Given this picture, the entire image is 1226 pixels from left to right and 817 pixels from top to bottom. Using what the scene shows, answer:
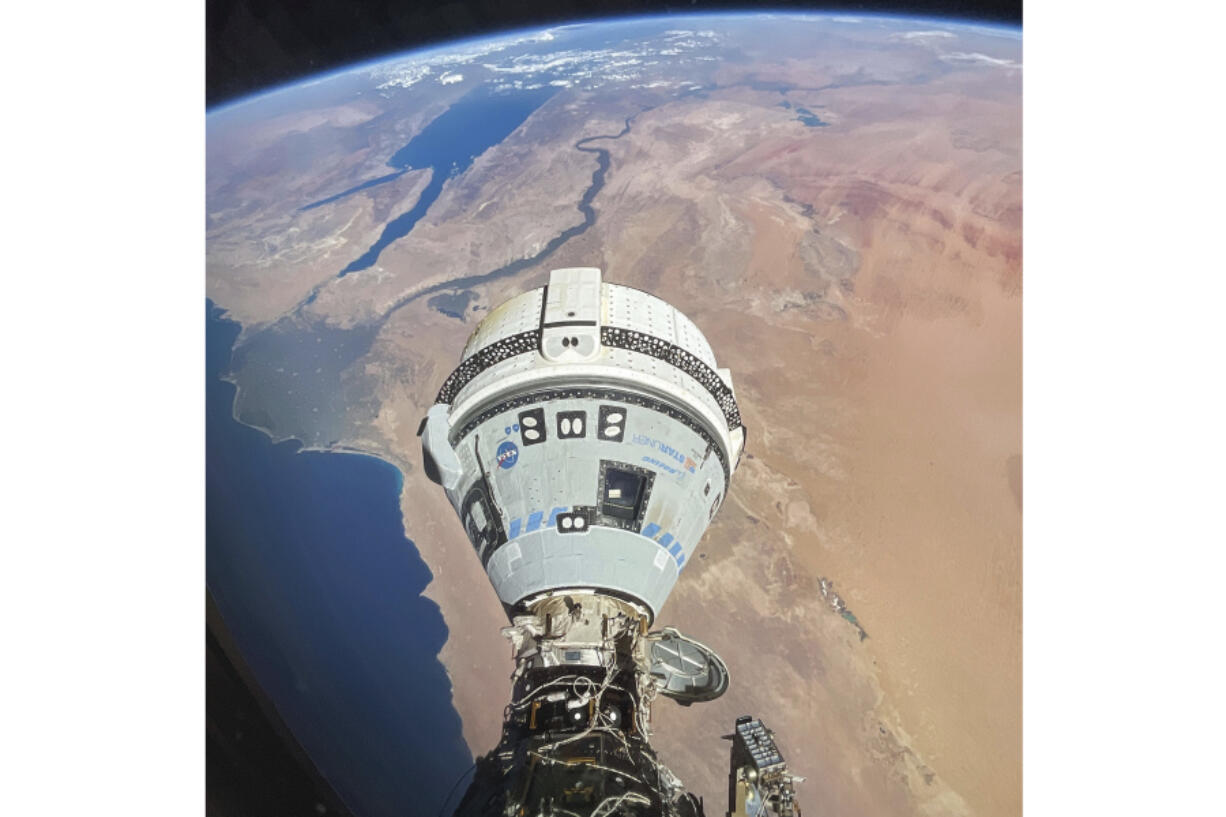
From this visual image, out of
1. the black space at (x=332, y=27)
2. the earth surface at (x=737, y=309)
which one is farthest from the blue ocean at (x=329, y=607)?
the black space at (x=332, y=27)

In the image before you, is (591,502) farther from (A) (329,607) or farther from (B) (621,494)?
(A) (329,607)

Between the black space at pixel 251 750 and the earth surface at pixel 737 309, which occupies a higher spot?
the earth surface at pixel 737 309

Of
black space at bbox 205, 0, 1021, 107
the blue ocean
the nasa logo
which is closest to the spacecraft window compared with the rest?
the nasa logo

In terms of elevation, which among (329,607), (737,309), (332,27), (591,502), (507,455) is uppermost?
(332,27)

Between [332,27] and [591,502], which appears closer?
[591,502]

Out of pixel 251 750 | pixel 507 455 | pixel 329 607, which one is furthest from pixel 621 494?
pixel 251 750

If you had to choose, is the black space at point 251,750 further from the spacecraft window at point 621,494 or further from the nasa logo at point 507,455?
the spacecraft window at point 621,494

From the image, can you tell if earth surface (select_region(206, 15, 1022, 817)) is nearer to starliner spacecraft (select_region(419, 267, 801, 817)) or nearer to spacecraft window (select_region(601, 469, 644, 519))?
starliner spacecraft (select_region(419, 267, 801, 817))
